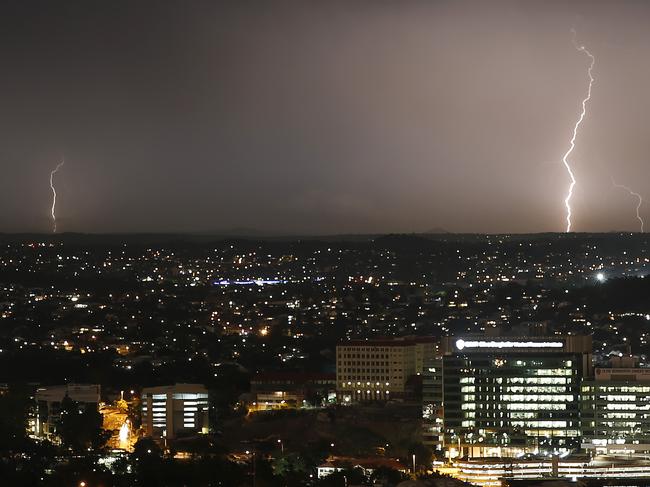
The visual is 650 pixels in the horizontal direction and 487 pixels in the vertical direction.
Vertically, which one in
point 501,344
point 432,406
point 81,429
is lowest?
point 81,429

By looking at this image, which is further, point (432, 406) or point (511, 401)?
point (432, 406)

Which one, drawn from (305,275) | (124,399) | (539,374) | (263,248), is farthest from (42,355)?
(263,248)

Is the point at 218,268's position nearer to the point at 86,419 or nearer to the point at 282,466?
the point at 86,419

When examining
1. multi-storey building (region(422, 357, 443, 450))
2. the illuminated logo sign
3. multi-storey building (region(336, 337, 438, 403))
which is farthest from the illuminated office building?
multi-storey building (region(336, 337, 438, 403))

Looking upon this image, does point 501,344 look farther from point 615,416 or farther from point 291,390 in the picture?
point 291,390

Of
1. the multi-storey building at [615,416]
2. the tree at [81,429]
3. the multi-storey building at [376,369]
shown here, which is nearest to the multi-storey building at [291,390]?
the multi-storey building at [376,369]

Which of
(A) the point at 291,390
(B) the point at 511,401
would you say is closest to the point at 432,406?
(B) the point at 511,401
